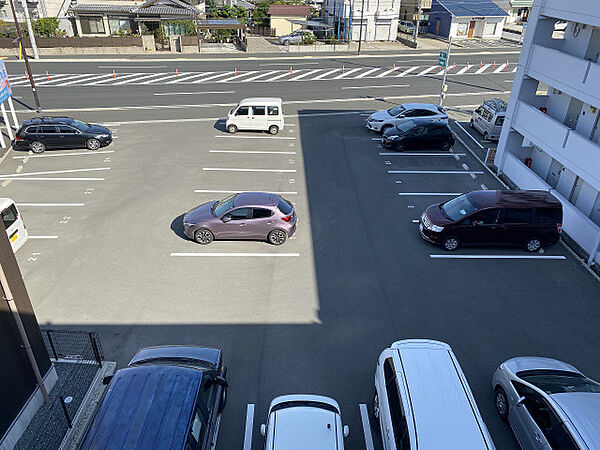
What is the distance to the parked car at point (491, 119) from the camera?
23234 mm

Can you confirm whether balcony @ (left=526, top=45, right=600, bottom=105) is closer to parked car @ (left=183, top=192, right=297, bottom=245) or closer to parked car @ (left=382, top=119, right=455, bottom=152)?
parked car @ (left=382, top=119, right=455, bottom=152)

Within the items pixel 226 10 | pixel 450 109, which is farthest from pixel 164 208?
pixel 226 10

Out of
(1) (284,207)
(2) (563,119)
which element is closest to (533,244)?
(2) (563,119)

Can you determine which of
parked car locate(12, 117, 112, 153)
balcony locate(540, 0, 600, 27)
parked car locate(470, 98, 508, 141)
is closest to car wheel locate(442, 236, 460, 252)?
balcony locate(540, 0, 600, 27)

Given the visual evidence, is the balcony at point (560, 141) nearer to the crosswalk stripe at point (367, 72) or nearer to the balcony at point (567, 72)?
the balcony at point (567, 72)

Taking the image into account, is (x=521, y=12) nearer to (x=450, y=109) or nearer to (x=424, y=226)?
(x=450, y=109)

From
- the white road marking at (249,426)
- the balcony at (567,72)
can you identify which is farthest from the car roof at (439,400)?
the balcony at (567,72)

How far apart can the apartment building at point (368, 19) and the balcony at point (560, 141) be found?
39670 millimetres

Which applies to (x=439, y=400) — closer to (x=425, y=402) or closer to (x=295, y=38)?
(x=425, y=402)

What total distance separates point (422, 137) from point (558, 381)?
612 inches

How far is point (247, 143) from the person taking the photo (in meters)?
23.2

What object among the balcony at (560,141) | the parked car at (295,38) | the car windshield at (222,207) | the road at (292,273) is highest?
the parked car at (295,38)

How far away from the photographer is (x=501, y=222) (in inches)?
538

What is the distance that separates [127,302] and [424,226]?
9846 mm
